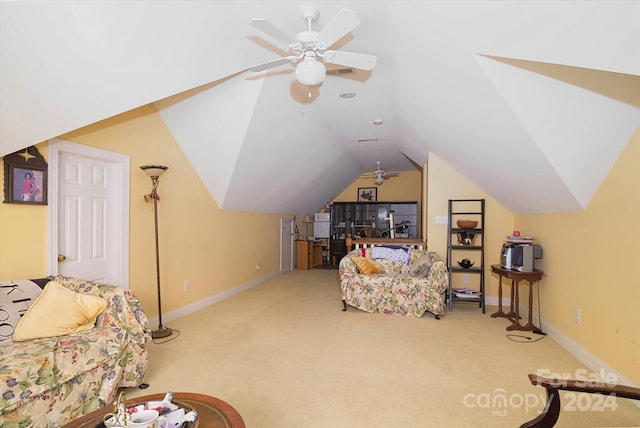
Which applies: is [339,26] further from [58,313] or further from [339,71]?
[58,313]

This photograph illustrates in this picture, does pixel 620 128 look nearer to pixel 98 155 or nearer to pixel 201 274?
pixel 98 155

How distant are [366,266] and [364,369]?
218 centimetres

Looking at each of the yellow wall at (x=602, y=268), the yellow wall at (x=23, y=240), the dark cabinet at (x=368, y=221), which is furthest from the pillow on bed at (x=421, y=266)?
the dark cabinet at (x=368, y=221)

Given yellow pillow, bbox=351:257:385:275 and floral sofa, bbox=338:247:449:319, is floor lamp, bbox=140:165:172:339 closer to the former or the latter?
floral sofa, bbox=338:247:449:319

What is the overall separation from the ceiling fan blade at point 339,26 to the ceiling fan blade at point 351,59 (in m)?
0.19

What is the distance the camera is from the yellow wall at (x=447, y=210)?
536 cm

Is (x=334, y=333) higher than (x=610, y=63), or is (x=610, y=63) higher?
(x=610, y=63)

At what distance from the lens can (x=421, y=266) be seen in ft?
16.0

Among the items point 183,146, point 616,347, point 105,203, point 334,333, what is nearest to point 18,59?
point 105,203

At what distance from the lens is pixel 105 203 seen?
3768 millimetres

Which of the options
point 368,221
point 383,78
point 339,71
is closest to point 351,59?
point 339,71

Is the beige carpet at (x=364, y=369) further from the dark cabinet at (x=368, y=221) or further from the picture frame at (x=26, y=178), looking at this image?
the dark cabinet at (x=368, y=221)

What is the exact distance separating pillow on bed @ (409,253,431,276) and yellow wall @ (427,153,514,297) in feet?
2.30

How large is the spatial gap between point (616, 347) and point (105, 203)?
182 inches
